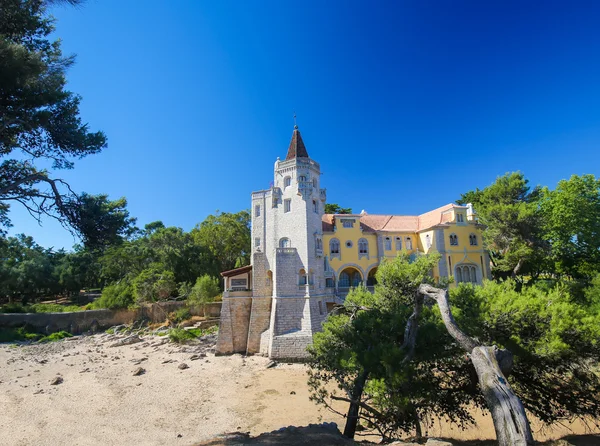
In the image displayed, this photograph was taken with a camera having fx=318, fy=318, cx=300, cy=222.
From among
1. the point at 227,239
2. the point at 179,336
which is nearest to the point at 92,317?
the point at 179,336

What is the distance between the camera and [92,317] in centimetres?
3900

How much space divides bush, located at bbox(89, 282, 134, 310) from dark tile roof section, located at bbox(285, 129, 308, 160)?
27.8 m

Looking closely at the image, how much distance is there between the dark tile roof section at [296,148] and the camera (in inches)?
1143

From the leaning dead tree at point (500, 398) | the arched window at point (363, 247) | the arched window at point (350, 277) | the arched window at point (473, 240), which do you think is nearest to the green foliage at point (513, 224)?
the arched window at point (473, 240)

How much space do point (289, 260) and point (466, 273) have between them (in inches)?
683

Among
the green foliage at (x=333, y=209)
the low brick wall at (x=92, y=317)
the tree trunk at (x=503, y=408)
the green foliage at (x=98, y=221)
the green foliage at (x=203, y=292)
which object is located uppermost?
the green foliage at (x=333, y=209)

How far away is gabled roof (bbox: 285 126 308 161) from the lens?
1143 inches

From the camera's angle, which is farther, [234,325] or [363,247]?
[363,247]

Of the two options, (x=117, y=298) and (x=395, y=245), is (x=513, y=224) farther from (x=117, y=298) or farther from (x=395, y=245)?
(x=117, y=298)

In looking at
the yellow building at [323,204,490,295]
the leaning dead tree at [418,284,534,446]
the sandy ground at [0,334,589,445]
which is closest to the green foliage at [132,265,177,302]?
the sandy ground at [0,334,589,445]

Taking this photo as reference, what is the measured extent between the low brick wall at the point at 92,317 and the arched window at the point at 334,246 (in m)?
16.8

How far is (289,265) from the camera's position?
26.5m

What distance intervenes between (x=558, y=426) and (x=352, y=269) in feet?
60.4

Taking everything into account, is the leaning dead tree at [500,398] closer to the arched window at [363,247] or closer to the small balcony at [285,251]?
the small balcony at [285,251]
